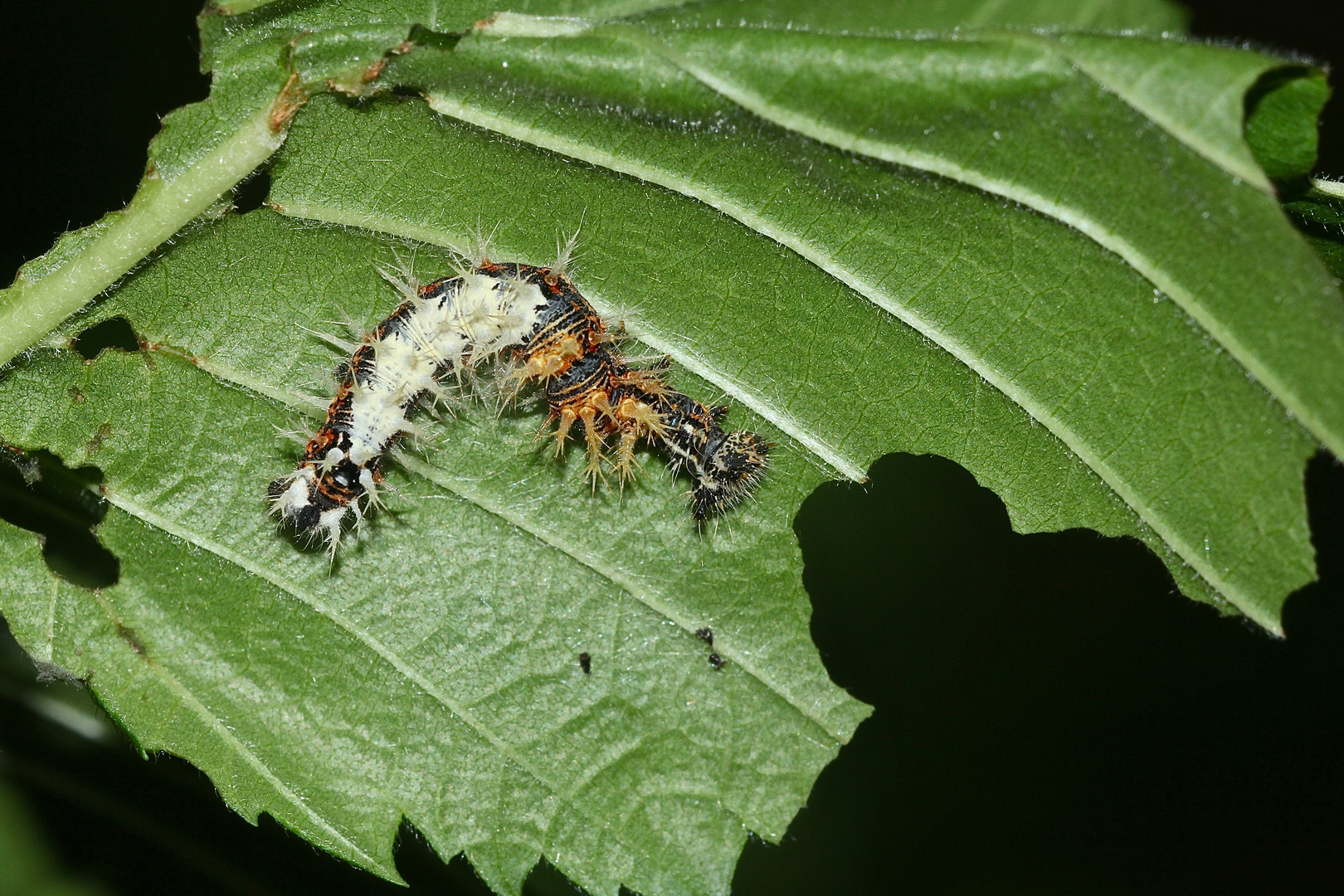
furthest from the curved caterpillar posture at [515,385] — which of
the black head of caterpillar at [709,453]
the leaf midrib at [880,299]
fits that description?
the leaf midrib at [880,299]

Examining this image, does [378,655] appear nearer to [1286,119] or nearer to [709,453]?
[709,453]

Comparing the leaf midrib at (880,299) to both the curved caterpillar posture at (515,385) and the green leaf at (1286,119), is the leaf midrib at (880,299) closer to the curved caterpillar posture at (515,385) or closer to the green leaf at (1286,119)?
the curved caterpillar posture at (515,385)

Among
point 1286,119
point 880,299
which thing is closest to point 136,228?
point 880,299

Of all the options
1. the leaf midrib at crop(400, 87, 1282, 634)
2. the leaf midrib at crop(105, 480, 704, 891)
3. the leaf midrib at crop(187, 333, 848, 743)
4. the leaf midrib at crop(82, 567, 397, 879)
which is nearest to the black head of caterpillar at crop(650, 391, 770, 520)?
the leaf midrib at crop(187, 333, 848, 743)

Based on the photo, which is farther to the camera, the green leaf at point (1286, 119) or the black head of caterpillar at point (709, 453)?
the black head of caterpillar at point (709, 453)

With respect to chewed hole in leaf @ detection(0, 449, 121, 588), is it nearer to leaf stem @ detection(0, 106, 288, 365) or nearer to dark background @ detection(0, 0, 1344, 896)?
leaf stem @ detection(0, 106, 288, 365)

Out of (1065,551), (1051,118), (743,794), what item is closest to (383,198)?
(1051,118)

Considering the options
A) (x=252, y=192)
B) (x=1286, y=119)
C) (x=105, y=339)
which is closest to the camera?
(x=1286, y=119)
